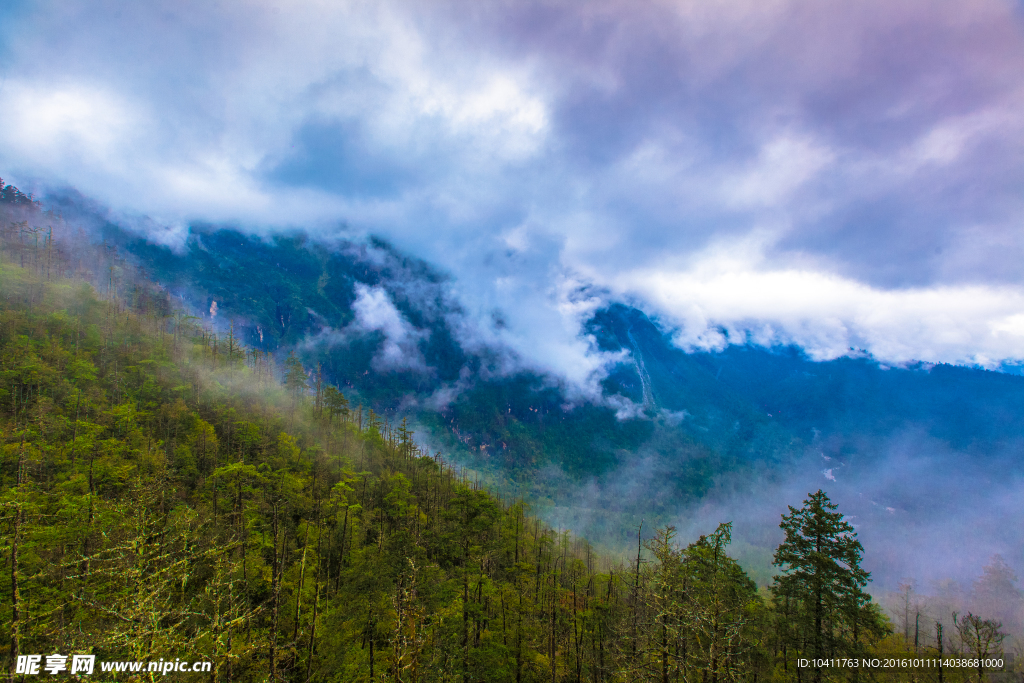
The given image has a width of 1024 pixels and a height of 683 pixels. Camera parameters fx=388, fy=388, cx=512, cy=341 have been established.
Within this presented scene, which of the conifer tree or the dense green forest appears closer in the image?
the dense green forest

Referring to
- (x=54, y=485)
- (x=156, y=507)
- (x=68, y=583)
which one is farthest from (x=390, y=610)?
(x=54, y=485)

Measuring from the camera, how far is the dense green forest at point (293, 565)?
28.0 metres

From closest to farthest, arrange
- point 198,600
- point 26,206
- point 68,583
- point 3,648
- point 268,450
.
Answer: point 3,648 < point 68,583 < point 198,600 < point 268,450 < point 26,206

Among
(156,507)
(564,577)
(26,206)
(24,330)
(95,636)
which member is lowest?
(564,577)

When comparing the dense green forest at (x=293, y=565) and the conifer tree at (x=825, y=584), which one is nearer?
the dense green forest at (x=293, y=565)

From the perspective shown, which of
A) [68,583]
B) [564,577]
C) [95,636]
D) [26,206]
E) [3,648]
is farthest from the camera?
[26,206]

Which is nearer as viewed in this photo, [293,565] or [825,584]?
[825,584]

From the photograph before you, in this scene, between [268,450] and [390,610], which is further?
[268,450]

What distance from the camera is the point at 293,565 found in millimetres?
47406

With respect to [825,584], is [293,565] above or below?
below

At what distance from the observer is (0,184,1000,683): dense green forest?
27984 mm

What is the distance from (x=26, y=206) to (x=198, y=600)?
219142 mm

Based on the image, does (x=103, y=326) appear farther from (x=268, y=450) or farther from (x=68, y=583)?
(x=68, y=583)

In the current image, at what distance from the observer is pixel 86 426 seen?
55031 mm
